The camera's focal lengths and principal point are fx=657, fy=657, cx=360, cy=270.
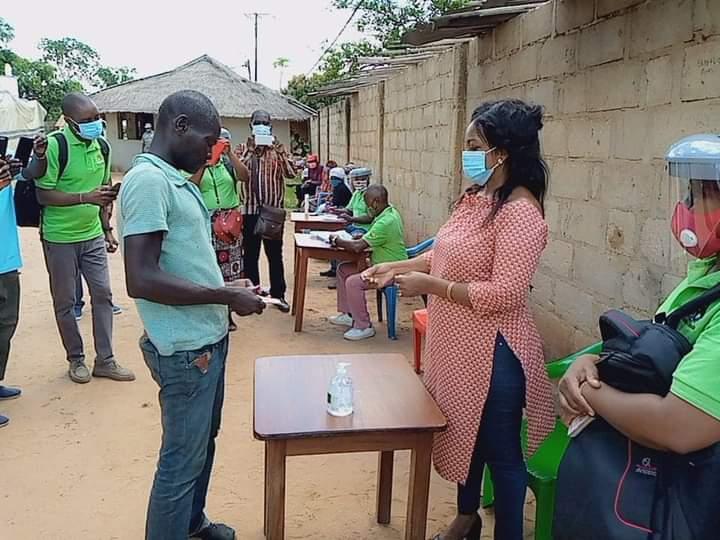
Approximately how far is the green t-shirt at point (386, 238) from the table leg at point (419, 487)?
287 centimetres

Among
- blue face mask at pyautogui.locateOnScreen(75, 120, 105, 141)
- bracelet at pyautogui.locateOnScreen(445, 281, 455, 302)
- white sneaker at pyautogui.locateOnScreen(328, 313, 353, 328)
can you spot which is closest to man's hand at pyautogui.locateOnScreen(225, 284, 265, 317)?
bracelet at pyautogui.locateOnScreen(445, 281, 455, 302)

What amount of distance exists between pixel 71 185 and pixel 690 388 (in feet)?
11.9

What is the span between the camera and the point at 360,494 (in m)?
2.98

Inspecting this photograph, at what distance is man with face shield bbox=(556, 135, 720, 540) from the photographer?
118 cm

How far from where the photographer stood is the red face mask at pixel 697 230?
1.31 m

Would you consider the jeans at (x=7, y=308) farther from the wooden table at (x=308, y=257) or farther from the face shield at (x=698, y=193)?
the face shield at (x=698, y=193)

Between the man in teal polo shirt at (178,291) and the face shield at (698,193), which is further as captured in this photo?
the man in teal polo shirt at (178,291)

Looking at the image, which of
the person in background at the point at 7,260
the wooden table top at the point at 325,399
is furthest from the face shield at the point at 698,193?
the person in background at the point at 7,260

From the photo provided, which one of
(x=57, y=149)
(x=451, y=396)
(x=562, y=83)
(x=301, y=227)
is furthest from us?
(x=301, y=227)

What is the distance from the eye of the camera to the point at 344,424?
2086mm

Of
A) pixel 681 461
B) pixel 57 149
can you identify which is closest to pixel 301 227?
pixel 57 149

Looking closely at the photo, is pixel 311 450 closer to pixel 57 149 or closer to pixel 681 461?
pixel 681 461

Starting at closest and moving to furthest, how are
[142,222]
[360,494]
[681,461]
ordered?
[681,461]
[142,222]
[360,494]

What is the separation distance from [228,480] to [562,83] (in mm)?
2585
